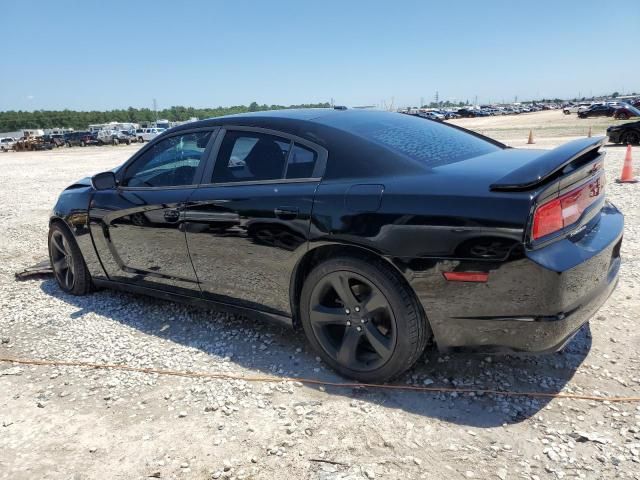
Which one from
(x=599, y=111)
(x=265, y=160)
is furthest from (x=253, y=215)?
(x=599, y=111)

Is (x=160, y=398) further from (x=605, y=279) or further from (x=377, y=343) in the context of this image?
(x=605, y=279)

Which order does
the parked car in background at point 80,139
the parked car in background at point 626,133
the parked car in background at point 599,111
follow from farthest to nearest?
the parked car in background at point 80,139 < the parked car in background at point 599,111 < the parked car in background at point 626,133

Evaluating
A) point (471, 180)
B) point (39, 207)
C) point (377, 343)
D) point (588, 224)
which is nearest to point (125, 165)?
point (377, 343)

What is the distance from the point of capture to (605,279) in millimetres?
2701

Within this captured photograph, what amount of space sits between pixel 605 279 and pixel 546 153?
75 centimetres

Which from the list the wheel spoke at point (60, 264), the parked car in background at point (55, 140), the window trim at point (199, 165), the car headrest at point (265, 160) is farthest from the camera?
the parked car in background at point (55, 140)

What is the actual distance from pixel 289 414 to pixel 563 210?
1.75 metres

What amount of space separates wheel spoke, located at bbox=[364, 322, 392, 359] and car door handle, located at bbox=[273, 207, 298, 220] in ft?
2.47

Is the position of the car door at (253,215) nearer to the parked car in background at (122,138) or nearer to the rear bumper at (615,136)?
the rear bumper at (615,136)

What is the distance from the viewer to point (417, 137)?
3.23 meters

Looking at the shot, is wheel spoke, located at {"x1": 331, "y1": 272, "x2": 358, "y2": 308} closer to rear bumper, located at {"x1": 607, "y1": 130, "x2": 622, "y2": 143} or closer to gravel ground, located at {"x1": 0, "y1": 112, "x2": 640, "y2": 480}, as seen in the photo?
gravel ground, located at {"x1": 0, "y1": 112, "x2": 640, "y2": 480}

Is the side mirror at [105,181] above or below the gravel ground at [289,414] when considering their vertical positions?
above

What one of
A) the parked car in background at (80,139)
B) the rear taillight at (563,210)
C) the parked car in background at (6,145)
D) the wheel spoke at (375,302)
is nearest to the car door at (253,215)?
the wheel spoke at (375,302)

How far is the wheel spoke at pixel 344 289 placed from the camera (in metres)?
2.82
